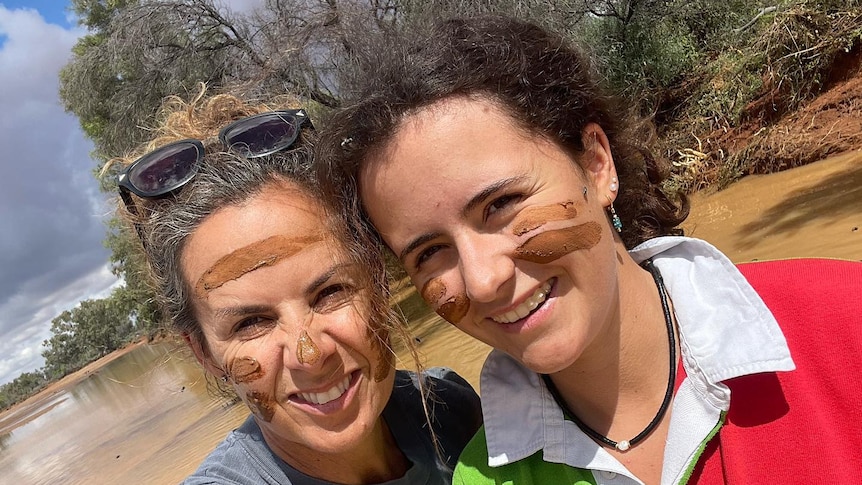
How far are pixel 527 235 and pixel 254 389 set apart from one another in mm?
1018

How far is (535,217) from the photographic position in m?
1.56

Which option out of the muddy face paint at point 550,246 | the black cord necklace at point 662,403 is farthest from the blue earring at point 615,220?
the muddy face paint at point 550,246

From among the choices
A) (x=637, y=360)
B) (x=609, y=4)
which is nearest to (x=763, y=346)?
(x=637, y=360)

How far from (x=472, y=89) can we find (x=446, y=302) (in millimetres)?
601

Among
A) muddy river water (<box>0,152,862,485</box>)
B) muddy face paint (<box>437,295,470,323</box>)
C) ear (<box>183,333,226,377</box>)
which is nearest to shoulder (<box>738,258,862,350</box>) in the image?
muddy face paint (<box>437,295,470,323</box>)

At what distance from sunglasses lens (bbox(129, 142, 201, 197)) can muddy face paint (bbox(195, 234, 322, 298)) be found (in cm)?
36

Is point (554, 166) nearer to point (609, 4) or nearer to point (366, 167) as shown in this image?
point (366, 167)

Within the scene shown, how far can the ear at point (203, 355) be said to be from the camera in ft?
6.85

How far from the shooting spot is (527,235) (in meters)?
1.55

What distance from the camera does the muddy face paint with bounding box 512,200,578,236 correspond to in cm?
156

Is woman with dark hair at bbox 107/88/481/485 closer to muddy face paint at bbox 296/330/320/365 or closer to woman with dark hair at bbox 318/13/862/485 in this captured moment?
muddy face paint at bbox 296/330/320/365

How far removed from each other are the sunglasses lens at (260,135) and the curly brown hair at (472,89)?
0.94 ft

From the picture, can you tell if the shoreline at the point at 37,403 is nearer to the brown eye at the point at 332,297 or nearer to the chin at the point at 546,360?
the brown eye at the point at 332,297

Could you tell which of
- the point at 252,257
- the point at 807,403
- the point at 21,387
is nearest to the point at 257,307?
the point at 252,257
